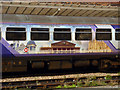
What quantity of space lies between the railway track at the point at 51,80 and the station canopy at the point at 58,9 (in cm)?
329

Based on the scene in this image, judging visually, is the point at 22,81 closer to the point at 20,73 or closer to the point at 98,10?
the point at 20,73

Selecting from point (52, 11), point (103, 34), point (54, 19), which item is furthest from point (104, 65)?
point (52, 11)

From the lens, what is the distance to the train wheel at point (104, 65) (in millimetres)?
12669

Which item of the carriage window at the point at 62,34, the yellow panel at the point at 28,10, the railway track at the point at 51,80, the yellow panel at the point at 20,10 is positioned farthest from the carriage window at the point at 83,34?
the yellow panel at the point at 20,10

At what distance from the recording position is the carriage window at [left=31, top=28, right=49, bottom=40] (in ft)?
38.2

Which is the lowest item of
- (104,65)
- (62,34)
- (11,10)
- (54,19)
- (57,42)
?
(104,65)

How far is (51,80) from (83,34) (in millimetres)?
3024

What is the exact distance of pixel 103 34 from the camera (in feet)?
41.9

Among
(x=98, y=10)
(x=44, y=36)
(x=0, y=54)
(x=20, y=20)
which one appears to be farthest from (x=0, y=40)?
(x=98, y=10)

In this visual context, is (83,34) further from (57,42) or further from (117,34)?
(117,34)

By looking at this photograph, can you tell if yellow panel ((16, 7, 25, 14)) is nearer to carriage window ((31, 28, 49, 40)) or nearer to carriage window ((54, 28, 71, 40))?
carriage window ((31, 28, 49, 40))

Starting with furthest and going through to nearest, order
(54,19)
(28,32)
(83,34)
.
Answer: (83,34) < (54,19) < (28,32)

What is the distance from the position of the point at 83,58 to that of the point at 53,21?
8.24 feet

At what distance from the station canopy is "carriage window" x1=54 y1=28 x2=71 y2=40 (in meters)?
0.88
